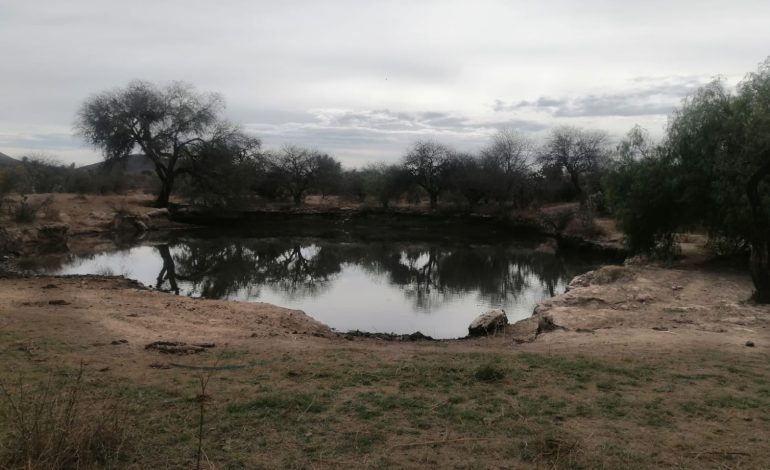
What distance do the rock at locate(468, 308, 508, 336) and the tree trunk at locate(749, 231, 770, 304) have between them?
5141mm

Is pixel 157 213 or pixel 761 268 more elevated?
pixel 157 213

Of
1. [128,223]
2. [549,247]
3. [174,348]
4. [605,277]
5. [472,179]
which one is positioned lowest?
[549,247]

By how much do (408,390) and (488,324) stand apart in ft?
19.6

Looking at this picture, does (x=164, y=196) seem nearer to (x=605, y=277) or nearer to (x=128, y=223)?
(x=128, y=223)

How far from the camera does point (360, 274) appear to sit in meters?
21.0

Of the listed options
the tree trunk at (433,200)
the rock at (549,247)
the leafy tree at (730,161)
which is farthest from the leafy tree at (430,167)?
the leafy tree at (730,161)

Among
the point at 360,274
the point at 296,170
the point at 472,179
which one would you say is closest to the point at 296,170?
the point at 296,170

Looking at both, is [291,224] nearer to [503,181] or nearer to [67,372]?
[503,181]

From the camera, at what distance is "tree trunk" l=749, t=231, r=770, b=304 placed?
1067cm

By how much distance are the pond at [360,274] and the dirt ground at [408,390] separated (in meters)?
4.36

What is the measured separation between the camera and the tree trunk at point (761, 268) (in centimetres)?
1067

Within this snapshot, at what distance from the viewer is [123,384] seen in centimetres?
551

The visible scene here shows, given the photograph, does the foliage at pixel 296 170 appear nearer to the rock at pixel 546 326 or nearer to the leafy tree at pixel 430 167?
the leafy tree at pixel 430 167

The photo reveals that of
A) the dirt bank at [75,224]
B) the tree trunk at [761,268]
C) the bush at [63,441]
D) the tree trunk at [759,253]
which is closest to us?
the bush at [63,441]
